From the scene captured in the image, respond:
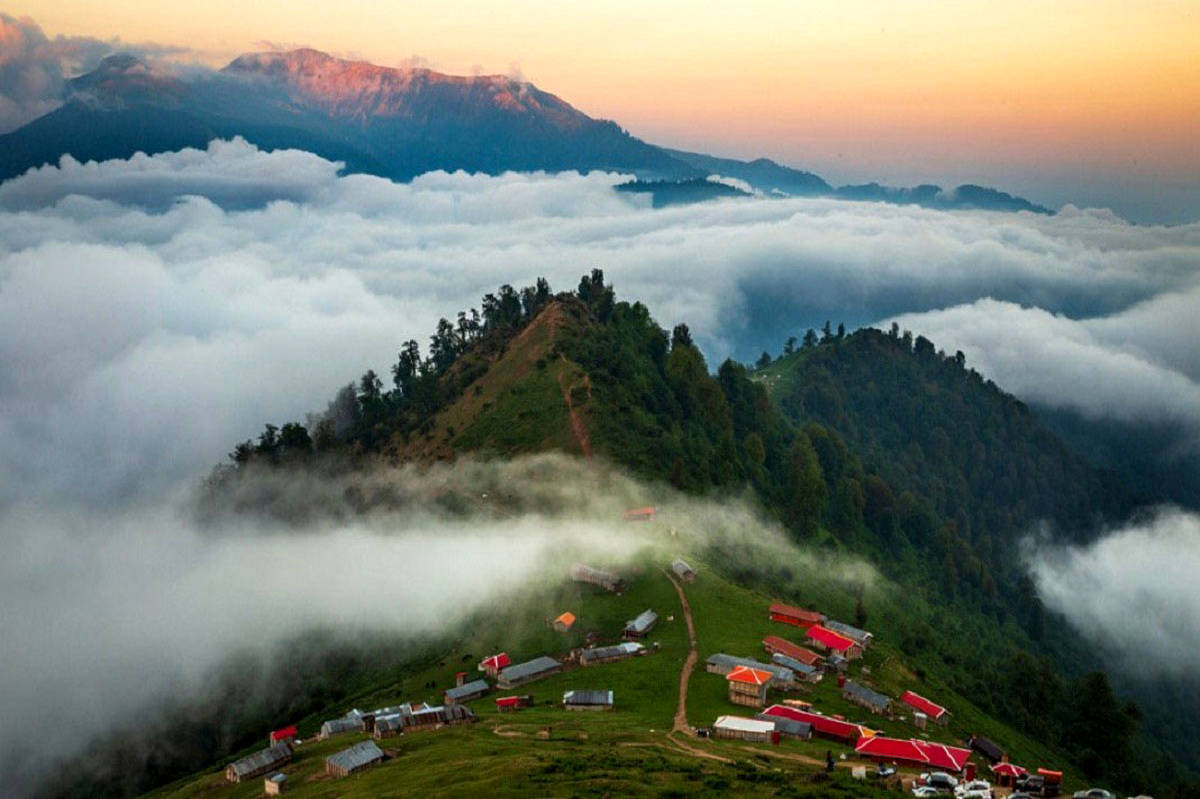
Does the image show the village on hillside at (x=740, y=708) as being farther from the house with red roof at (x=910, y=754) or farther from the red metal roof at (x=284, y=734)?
the red metal roof at (x=284, y=734)

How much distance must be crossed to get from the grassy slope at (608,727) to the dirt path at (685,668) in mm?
815

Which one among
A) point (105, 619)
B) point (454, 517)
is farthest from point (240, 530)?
point (454, 517)

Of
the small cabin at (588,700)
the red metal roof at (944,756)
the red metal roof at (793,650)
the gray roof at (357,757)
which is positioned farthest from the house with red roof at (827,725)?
the gray roof at (357,757)

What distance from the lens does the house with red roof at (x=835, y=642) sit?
10075 centimetres

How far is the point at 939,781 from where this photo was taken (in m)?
63.2

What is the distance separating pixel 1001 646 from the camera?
17462cm

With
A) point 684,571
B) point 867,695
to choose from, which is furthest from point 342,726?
point 867,695

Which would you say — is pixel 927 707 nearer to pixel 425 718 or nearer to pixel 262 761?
pixel 425 718

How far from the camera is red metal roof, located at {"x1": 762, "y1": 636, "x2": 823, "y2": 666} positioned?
94688mm

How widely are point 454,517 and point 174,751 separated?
165 feet

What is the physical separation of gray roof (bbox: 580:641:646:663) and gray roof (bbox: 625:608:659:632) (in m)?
4.89

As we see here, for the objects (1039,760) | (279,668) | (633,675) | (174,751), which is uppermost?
(633,675)

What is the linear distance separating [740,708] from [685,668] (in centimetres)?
1169

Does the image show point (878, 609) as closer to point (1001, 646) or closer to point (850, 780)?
point (1001, 646)
